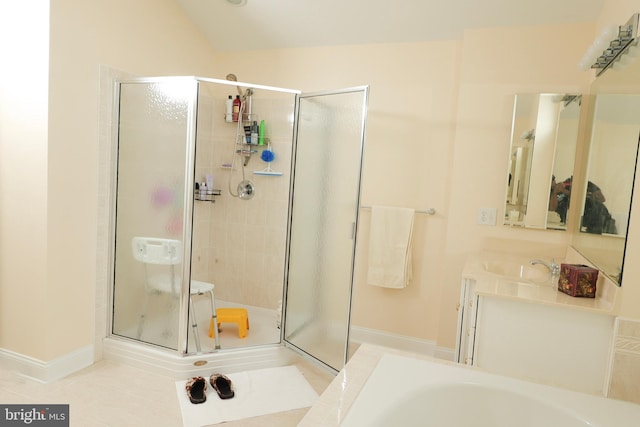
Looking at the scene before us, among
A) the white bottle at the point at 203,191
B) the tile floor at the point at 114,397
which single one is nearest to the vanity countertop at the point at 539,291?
the tile floor at the point at 114,397

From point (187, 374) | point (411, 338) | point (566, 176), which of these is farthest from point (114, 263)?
point (566, 176)

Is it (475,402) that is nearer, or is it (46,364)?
(475,402)

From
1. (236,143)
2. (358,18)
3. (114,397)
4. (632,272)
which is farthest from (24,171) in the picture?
(632,272)

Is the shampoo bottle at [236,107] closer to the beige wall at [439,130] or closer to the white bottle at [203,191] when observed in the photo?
the beige wall at [439,130]

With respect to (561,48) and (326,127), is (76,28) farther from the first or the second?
(561,48)

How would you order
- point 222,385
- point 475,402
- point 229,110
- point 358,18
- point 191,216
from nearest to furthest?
1. point 475,402
2. point 222,385
3. point 191,216
4. point 358,18
5. point 229,110

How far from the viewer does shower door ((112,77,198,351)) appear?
2520mm

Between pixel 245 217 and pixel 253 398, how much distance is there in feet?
5.28

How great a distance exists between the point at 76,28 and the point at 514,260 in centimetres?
290

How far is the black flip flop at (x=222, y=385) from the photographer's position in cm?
230

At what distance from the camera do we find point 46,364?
7.62 feet

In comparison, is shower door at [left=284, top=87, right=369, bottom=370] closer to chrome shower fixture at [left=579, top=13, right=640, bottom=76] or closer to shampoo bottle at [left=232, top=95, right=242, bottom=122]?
shampoo bottle at [left=232, top=95, right=242, bottom=122]

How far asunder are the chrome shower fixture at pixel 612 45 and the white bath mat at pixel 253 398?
2322 mm

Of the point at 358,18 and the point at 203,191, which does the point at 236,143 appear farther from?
the point at 358,18
